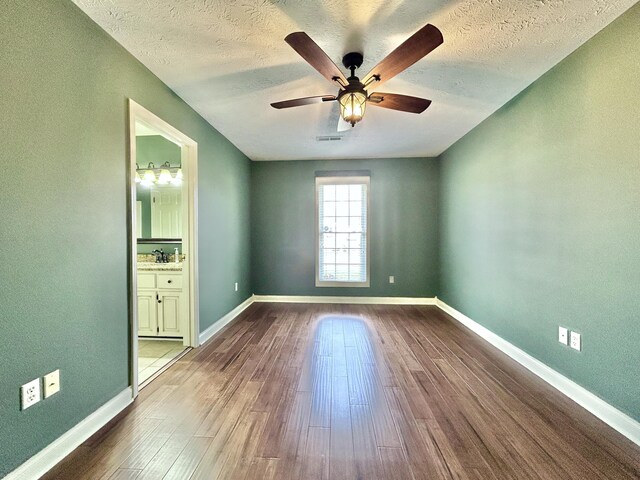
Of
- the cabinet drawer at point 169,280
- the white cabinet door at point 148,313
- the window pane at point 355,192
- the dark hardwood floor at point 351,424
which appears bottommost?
the dark hardwood floor at point 351,424

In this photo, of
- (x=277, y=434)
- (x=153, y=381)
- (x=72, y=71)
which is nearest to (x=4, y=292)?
(x=72, y=71)

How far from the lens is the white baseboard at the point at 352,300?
15.7 ft

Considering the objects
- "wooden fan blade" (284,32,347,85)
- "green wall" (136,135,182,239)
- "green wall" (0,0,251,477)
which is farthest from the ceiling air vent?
"green wall" (0,0,251,477)

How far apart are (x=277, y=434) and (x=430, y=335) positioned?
2326mm

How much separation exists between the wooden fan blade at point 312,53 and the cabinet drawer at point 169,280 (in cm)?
256

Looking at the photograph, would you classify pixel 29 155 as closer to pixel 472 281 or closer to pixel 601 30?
pixel 601 30

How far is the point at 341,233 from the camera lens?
16.3 feet

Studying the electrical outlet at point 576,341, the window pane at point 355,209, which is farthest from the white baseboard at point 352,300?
the electrical outlet at point 576,341

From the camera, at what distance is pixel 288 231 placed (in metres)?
4.97

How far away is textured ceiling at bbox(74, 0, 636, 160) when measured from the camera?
1.59 m

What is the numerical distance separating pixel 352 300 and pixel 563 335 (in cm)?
304

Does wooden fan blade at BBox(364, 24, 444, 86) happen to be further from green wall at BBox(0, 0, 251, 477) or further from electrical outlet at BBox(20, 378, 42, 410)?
electrical outlet at BBox(20, 378, 42, 410)

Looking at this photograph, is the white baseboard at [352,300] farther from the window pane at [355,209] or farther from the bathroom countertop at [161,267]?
the bathroom countertop at [161,267]

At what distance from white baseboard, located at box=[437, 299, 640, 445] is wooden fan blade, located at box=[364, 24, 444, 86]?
8.18 feet
